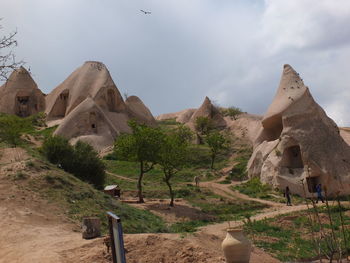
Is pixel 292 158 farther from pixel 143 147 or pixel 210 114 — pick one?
pixel 210 114

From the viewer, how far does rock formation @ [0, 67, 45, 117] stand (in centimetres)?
5562

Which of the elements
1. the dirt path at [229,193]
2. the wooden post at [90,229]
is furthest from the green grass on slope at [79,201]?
the dirt path at [229,193]

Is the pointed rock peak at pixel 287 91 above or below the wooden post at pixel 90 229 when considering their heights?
above

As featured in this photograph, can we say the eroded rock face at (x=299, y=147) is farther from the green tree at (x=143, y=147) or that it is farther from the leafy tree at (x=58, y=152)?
the leafy tree at (x=58, y=152)

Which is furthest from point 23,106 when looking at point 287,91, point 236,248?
point 236,248

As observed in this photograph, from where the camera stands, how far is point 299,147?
109 ft

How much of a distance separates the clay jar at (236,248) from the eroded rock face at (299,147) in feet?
71.8

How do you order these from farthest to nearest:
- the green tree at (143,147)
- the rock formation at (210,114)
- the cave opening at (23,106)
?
the rock formation at (210,114) → the cave opening at (23,106) → the green tree at (143,147)

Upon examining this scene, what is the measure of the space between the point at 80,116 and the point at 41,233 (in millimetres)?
34503

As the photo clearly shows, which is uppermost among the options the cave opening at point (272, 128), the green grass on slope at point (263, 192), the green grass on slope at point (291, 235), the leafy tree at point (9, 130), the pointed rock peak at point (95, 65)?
the pointed rock peak at point (95, 65)

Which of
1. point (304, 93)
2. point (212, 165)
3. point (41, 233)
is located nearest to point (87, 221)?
point (41, 233)

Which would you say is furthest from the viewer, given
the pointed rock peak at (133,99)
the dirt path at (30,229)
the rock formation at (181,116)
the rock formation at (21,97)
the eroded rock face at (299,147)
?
the rock formation at (181,116)

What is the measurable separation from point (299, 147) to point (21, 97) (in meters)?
37.6

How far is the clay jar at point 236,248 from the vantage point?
8859mm
